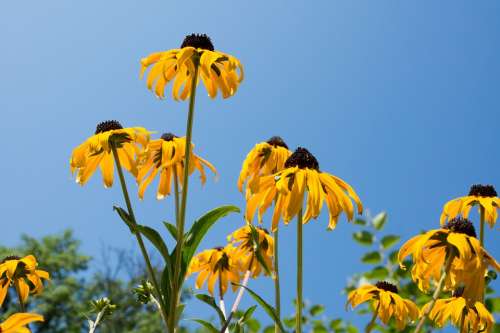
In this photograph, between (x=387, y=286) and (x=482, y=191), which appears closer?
(x=387, y=286)

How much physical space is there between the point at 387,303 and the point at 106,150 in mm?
1566

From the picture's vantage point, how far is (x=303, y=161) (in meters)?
2.70

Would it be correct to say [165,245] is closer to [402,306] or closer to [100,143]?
[100,143]

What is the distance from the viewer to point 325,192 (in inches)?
104

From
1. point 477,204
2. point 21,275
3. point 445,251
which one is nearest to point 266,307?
point 445,251

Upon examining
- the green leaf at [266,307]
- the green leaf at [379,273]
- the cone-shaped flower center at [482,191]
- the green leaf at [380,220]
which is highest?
the green leaf at [380,220]

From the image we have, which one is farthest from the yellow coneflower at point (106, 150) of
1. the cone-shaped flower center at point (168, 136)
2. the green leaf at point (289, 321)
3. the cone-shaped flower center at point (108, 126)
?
the green leaf at point (289, 321)

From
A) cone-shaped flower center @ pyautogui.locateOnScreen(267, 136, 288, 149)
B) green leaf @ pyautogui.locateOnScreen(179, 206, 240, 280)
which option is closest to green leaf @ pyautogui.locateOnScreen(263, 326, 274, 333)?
cone-shaped flower center @ pyautogui.locateOnScreen(267, 136, 288, 149)

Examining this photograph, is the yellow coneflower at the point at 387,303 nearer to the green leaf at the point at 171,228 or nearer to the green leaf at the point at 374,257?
the green leaf at the point at 171,228

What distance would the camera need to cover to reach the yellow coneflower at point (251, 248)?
3.51 metres

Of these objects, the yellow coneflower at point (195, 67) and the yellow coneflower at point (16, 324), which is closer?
the yellow coneflower at point (16, 324)

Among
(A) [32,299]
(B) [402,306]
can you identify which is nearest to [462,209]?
(B) [402,306]

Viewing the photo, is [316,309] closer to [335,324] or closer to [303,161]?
[335,324]

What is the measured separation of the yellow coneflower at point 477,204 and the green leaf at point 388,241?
3.70ft
